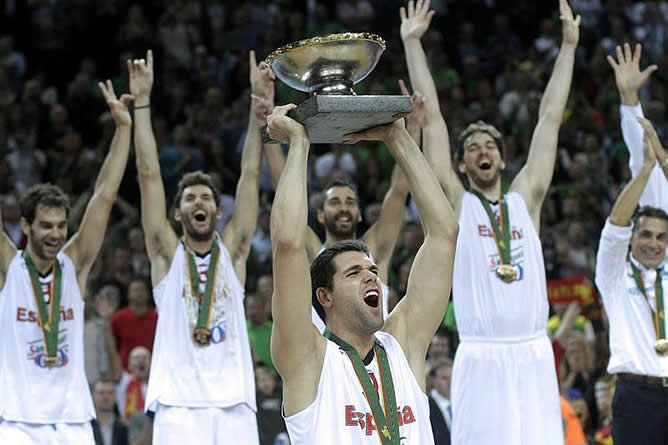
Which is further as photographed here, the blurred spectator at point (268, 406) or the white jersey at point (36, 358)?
the blurred spectator at point (268, 406)

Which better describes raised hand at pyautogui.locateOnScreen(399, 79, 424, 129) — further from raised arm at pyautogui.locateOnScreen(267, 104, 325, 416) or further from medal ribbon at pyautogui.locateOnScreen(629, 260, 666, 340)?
raised arm at pyautogui.locateOnScreen(267, 104, 325, 416)

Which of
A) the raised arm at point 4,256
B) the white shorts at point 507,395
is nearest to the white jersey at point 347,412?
the white shorts at point 507,395

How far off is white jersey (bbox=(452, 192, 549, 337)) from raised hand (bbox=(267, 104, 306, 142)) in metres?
2.76

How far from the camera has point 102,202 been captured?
294 inches

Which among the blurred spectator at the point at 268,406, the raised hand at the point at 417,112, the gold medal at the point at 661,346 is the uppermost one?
the raised hand at the point at 417,112

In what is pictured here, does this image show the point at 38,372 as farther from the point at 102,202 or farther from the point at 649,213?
the point at 649,213

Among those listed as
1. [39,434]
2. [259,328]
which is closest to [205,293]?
[39,434]

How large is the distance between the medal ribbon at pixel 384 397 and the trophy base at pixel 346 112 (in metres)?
1.00

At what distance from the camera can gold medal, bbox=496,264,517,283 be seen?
723 cm

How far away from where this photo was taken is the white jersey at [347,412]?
15.1 feet

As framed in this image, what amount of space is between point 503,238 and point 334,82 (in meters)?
2.83

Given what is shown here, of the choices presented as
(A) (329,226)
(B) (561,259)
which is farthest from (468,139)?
(B) (561,259)

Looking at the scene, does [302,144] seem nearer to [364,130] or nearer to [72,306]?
[364,130]

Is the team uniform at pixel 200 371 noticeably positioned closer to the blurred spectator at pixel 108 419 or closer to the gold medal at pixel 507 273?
the gold medal at pixel 507 273
